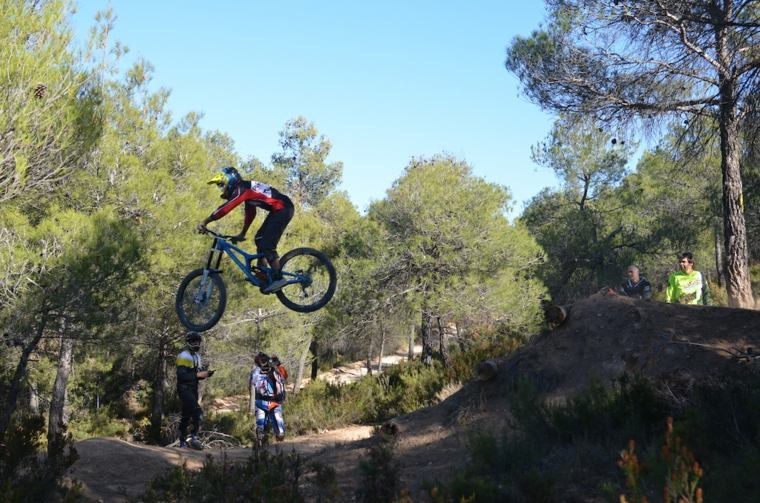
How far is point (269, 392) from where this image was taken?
11172 mm

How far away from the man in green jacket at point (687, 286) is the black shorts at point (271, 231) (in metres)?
6.07

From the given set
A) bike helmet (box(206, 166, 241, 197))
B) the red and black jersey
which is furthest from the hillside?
bike helmet (box(206, 166, 241, 197))

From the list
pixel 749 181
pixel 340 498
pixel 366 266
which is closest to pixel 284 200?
pixel 340 498

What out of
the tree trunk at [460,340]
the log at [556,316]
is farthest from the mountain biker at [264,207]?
the tree trunk at [460,340]

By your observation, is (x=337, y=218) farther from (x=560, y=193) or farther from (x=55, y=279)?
(x=55, y=279)

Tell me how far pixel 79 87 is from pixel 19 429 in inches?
304

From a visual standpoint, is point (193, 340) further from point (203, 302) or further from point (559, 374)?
point (559, 374)

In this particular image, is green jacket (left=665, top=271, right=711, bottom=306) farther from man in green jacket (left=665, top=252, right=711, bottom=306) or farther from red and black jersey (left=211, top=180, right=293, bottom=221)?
red and black jersey (left=211, top=180, right=293, bottom=221)

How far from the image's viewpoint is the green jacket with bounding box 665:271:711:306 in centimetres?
1012

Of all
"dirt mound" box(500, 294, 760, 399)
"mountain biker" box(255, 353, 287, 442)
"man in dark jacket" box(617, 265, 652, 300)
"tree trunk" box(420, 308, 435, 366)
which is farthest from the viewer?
"tree trunk" box(420, 308, 435, 366)

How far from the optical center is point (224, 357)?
18156mm

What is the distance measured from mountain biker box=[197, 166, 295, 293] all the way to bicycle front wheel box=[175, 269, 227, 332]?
0.72 meters

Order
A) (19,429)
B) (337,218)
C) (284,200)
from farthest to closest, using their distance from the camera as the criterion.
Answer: (337,218) → (284,200) → (19,429)

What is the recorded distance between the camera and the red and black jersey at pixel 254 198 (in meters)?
7.36
